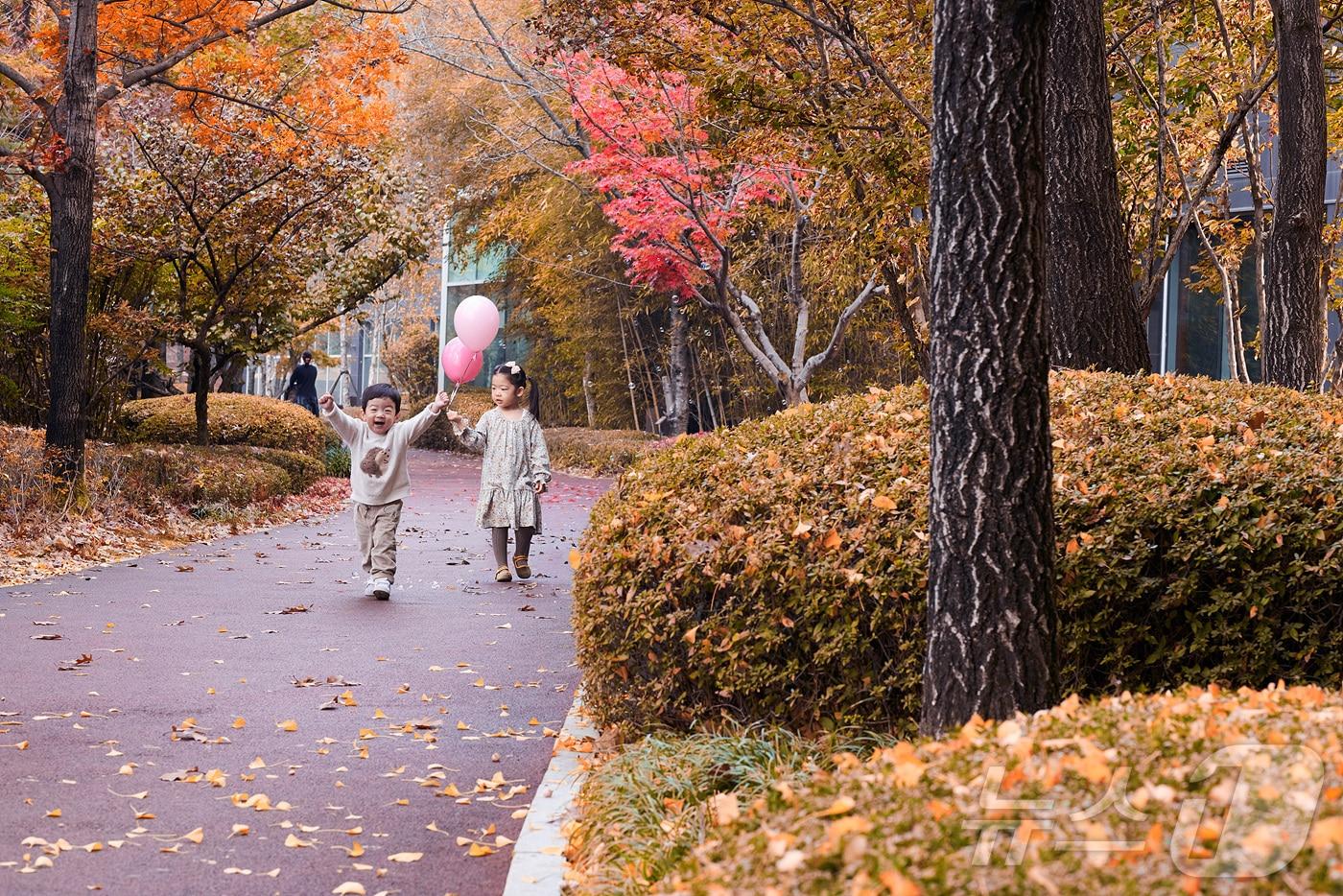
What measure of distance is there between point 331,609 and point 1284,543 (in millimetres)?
6400

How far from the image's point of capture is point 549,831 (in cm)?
418

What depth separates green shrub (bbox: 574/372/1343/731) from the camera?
14.3ft

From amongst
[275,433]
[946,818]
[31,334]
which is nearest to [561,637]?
[946,818]

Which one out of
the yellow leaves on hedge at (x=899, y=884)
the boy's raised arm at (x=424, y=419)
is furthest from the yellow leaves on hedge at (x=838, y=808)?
the boy's raised arm at (x=424, y=419)

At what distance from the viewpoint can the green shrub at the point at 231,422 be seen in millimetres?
20891

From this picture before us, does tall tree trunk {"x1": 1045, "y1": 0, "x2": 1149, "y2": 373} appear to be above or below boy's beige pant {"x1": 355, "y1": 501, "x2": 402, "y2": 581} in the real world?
above

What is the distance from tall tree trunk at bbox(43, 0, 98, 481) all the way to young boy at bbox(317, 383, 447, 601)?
3.71m

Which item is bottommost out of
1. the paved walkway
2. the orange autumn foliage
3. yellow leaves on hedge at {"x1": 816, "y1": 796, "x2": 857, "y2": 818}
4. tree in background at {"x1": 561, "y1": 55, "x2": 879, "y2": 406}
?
the paved walkway

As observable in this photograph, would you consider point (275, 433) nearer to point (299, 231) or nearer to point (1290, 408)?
point (299, 231)

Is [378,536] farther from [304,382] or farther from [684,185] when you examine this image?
[304,382]

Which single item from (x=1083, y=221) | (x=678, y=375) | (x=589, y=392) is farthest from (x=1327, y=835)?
(x=589, y=392)

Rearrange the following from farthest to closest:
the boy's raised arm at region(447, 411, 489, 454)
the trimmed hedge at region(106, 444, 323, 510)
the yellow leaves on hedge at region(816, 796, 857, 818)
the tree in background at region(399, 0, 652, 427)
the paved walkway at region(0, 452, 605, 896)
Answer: the tree in background at region(399, 0, 652, 427), the trimmed hedge at region(106, 444, 323, 510), the boy's raised arm at region(447, 411, 489, 454), the paved walkway at region(0, 452, 605, 896), the yellow leaves on hedge at region(816, 796, 857, 818)

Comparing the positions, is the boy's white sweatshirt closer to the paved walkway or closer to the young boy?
the young boy

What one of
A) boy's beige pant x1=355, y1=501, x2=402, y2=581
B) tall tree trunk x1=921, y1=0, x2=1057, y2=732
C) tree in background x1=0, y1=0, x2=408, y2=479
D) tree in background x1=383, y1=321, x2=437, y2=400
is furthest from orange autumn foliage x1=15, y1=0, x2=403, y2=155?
tree in background x1=383, y1=321, x2=437, y2=400
